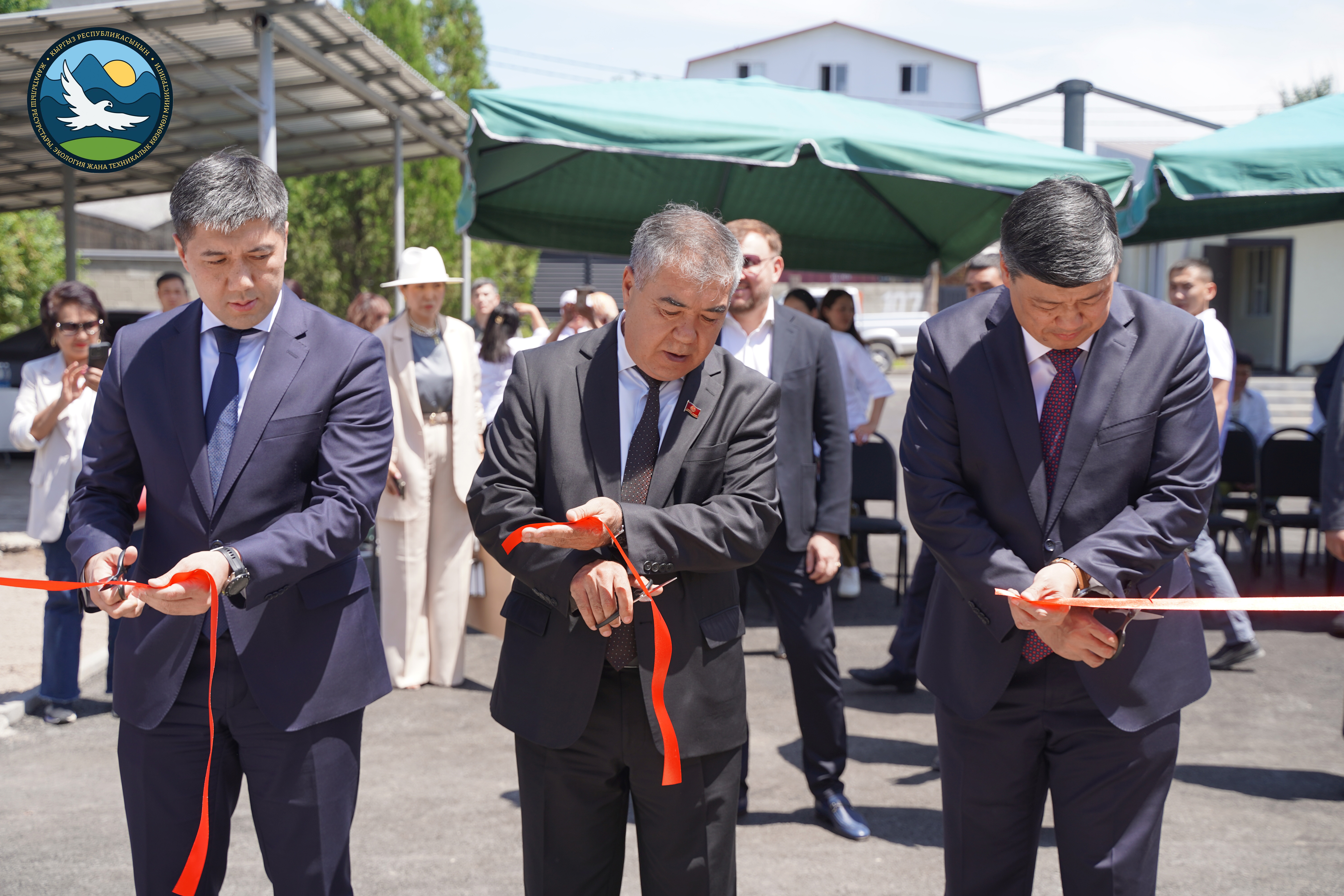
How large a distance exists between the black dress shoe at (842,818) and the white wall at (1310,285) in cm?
2183

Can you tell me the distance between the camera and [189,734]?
2434 millimetres

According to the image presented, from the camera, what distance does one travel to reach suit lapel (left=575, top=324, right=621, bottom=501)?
2469mm

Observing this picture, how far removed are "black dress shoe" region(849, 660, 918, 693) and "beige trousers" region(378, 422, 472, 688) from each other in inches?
88.9

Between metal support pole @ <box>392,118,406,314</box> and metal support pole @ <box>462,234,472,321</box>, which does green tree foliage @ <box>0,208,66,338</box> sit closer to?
metal support pole @ <box>462,234,472,321</box>

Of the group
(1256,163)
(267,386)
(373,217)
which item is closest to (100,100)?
(267,386)

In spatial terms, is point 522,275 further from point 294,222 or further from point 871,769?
point 871,769

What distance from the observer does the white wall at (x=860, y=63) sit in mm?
49312

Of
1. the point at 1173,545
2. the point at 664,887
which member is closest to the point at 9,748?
the point at 664,887

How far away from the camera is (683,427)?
2.49 metres

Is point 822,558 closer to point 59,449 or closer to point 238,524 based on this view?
point 238,524

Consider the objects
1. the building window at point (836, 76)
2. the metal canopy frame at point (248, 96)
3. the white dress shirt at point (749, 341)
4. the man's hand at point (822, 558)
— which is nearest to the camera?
the man's hand at point (822, 558)

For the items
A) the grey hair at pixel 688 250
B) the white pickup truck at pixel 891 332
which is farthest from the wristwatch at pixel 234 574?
the white pickup truck at pixel 891 332

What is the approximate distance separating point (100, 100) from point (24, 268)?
40.6 ft

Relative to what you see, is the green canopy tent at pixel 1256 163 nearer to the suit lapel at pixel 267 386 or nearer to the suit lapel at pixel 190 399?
the suit lapel at pixel 267 386
